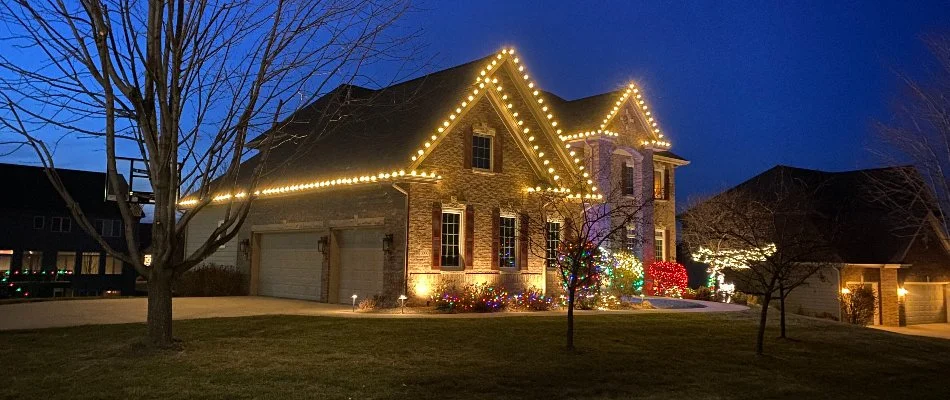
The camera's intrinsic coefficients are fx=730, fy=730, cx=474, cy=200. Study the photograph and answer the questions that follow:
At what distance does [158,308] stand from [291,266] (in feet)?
37.9

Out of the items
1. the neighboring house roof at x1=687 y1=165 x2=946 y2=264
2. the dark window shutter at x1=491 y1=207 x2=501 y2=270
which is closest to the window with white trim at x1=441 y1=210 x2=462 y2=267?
the dark window shutter at x1=491 y1=207 x2=501 y2=270

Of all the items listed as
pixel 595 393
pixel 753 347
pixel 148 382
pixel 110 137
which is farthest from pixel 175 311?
pixel 753 347

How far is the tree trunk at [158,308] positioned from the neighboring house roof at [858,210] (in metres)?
23.3

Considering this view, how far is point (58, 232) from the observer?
48.1 meters

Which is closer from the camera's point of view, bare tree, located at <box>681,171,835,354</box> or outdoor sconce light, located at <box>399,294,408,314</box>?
outdoor sconce light, located at <box>399,294,408,314</box>

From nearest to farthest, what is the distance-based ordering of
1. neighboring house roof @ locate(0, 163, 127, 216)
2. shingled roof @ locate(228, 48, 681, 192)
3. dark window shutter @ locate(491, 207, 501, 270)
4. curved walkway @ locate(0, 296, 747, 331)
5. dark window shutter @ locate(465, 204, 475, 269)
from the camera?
curved walkway @ locate(0, 296, 747, 331) → shingled roof @ locate(228, 48, 681, 192) → dark window shutter @ locate(465, 204, 475, 269) → dark window shutter @ locate(491, 207, 501, 270) → neighboring house roof @ locate(0, 163, 127, 216)

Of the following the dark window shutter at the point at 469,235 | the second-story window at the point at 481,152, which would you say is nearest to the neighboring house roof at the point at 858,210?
the second-story window at the point at 481,152

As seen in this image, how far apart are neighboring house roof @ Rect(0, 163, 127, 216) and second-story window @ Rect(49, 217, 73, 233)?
65 centimetres

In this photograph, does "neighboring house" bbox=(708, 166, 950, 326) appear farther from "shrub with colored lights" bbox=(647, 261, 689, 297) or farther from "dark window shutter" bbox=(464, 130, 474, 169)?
"dark window shutter" bbox=(464, 130, 474, 169)

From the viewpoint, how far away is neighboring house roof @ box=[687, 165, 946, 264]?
29.5 metres

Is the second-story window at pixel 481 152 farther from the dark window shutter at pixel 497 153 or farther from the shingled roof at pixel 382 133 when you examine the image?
the shingled roof at pixel 382 133

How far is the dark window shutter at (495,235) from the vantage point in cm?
1991

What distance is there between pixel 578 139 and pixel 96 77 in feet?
59.4

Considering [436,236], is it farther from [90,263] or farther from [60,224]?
[90,263]
